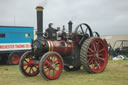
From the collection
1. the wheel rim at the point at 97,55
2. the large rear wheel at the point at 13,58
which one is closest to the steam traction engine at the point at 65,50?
the wheel rim at the point at 97,55

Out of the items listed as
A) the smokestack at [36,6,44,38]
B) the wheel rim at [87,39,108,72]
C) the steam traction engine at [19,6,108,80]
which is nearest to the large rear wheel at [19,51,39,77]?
the steam traction engine at [19,6,108,80]

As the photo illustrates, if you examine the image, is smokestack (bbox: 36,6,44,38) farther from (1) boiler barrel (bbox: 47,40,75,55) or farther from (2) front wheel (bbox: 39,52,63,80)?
(2) front wheel (bbox: 39,52,63,80)

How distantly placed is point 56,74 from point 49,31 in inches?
63.8

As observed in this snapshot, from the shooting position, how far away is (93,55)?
6.64 metres

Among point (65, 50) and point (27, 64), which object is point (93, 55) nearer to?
point (65, 50)

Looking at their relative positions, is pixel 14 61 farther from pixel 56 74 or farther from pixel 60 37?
pixel 56 74

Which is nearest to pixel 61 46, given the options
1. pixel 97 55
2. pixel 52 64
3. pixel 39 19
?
pixel 52 64

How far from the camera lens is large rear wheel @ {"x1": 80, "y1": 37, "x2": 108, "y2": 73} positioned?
6242 millimetres

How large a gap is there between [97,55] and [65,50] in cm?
130

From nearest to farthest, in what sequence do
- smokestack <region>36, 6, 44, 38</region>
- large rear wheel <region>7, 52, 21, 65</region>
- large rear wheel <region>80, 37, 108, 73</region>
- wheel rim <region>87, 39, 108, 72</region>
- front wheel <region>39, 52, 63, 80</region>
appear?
front wheel <region>39, 52, 63, 80</region> → smokestack <region>36, 6, 44, 38</region> → large rear wheel <region>80, 37, 108, 73</region> → wheel rim <region>87, 39, 108, 72</region> → large rear wheel <region>7, 52, 21, 65</region>

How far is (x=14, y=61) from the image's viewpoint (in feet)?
36.7

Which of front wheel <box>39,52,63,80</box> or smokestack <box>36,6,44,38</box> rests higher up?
smokestack <box>36,6,44,38</box>

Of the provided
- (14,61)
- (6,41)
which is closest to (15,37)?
(6,41)

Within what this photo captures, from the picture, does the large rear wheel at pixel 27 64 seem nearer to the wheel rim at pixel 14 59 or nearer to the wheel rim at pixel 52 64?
the wheel rim at pixel 52 64
